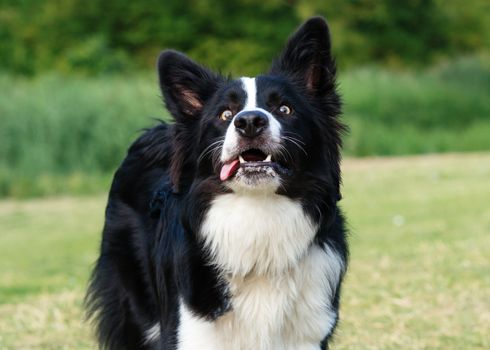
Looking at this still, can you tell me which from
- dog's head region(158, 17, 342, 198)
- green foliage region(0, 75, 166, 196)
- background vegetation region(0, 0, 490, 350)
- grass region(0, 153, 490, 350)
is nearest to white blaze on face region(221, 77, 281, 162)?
dog's head region(158, 17, 342, 198)

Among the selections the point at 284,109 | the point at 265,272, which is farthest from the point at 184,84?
the point at 265,272

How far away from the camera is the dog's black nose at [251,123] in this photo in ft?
13.9

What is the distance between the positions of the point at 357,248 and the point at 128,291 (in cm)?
598

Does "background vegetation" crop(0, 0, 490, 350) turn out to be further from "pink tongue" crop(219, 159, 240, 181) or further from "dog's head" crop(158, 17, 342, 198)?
"pink tongue" crop(219, 159, 240, 181)

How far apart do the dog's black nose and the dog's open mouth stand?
123 millimetres

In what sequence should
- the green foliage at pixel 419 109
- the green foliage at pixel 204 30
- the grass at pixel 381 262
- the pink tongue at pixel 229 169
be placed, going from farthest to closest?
the green foliage at pixel 204 30 < the green foliage at pixel 419 109 < the grass at pixel 381 262 < the pink tongue at pixel 229 169

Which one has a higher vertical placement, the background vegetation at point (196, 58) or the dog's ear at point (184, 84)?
the dog's ear at point (184, 84)

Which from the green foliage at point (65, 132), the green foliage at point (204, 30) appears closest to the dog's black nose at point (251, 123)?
the green foliage at point (65, 132)

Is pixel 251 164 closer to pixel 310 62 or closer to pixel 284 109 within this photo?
pixel 284 109

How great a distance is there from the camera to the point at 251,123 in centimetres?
422

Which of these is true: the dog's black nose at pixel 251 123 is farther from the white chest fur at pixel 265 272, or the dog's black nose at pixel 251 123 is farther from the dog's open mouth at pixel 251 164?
the white chest fur at pixel 265 272

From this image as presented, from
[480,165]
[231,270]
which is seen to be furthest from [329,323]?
[480,165]

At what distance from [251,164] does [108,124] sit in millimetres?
16995

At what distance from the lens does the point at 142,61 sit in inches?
1528
